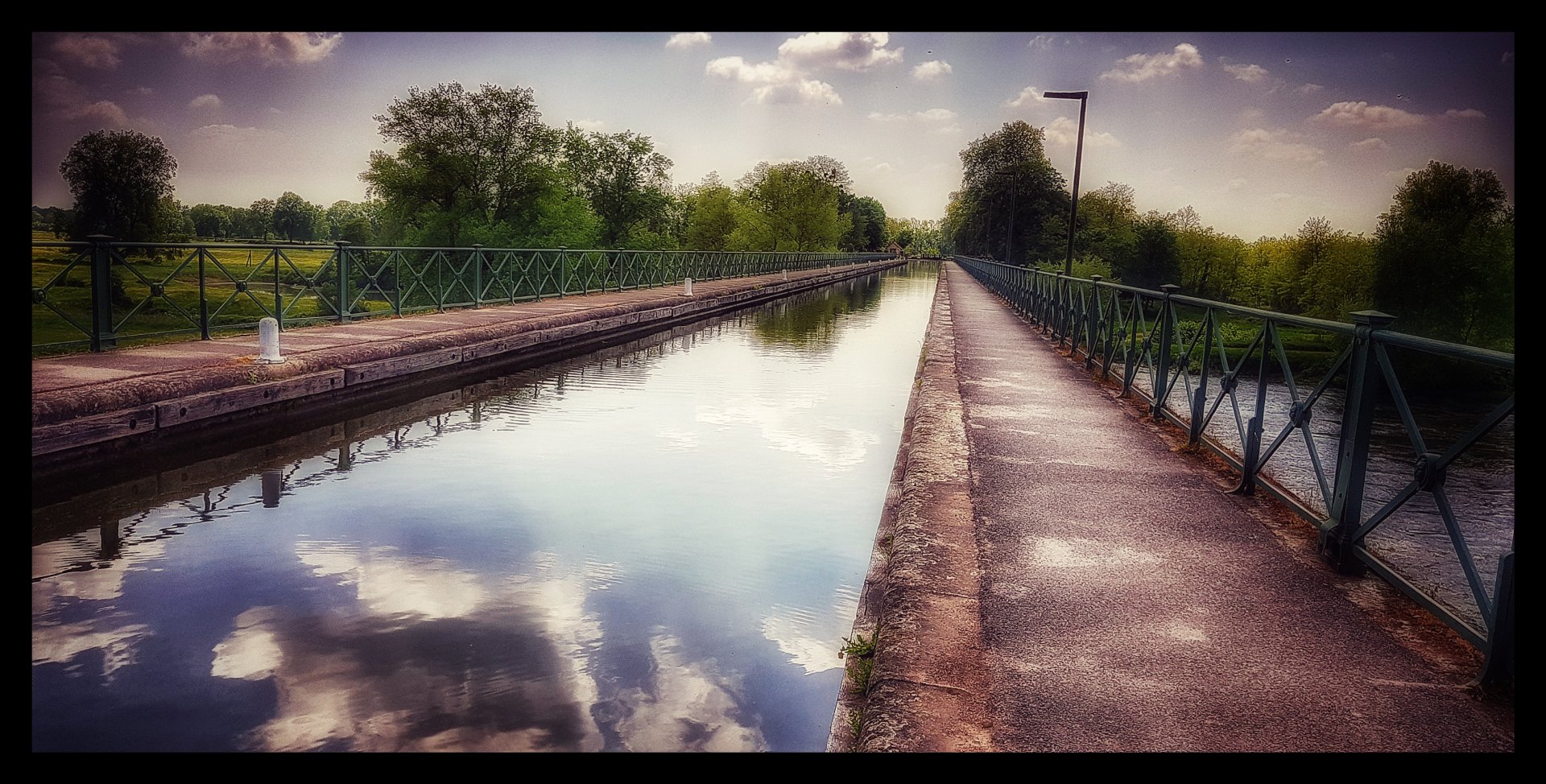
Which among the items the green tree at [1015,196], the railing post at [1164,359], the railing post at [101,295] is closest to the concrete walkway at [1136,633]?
the railing post at [1164,359]

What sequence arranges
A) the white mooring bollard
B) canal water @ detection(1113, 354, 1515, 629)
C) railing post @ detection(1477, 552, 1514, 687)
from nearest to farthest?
railing post @ detection(1477, 552, 1514, 687), canal water @ detection(1113, 354, 1515, 629), the white mooring bollard

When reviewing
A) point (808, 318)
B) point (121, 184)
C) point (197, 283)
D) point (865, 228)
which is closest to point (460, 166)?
point (121, 184)

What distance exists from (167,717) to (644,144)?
6522cm

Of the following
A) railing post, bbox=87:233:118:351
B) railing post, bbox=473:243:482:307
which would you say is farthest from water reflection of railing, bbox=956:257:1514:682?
railing post, bbox=473:243:482:307

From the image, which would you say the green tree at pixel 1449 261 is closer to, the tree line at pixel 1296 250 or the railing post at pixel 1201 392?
the tree line at pixel 1296 250

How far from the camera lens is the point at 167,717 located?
3.50 metres

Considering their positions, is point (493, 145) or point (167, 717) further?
point (493, 145)

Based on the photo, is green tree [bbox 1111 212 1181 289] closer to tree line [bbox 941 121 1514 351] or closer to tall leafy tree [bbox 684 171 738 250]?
tree line [bbox 941 121 1514 351]

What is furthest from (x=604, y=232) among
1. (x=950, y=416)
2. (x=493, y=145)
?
(x=950, y=416)

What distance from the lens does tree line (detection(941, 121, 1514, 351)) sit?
28875mm

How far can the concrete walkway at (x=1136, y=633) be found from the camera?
2.68 m

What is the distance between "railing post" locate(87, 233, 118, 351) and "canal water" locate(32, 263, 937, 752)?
2.94 meters
